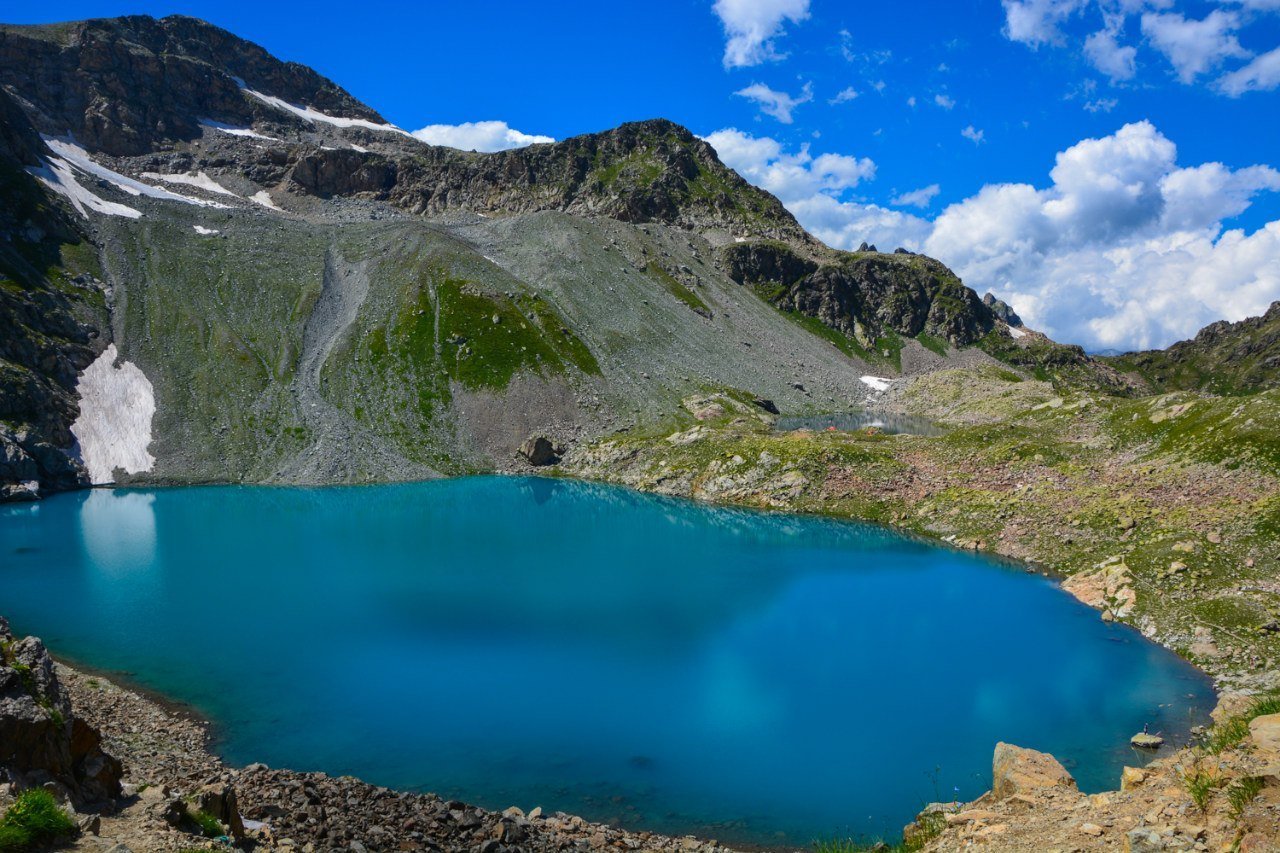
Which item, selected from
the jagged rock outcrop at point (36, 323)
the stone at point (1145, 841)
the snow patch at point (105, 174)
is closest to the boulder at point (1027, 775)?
the stone at point (1145, 841)

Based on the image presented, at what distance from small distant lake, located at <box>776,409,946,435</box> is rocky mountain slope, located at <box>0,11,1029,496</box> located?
5866mm

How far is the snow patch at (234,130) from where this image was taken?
7555 inches

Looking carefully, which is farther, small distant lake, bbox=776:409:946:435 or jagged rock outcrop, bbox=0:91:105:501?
small distant lake, bbox=776:409:946:435

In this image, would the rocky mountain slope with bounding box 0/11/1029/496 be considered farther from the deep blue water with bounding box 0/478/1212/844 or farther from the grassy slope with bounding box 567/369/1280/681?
the deep blue water with bounding box 0/478/1212/844

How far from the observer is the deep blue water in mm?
25344

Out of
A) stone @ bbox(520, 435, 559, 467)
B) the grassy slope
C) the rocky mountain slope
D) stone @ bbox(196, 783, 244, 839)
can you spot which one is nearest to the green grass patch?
stone @ bbox(196, 783, 244, 839)

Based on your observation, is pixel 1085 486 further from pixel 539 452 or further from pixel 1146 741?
pixel 539 452

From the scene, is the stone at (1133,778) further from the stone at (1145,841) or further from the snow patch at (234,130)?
the snow patch at (234,130)

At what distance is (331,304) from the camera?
406 feet

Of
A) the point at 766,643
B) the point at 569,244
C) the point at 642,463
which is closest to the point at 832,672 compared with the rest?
the point at 766,643

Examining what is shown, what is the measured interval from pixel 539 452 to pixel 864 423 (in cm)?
6053

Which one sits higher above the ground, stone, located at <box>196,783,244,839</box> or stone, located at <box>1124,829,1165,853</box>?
stone, located at <box>1124,829,1165,853</box>

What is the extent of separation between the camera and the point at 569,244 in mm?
152375

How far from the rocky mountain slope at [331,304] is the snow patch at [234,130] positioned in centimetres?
95
